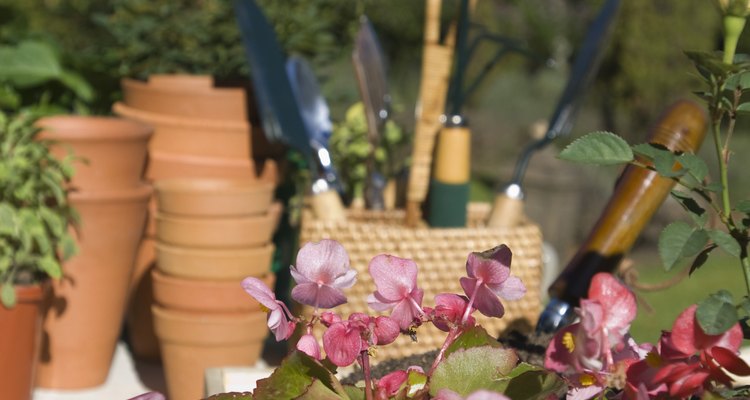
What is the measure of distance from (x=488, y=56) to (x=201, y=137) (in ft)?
14.4

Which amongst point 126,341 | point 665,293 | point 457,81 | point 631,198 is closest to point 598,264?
point 631,198

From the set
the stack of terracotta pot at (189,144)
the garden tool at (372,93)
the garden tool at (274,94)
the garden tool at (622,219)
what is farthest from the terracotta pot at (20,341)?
the garden tool at (622,219)

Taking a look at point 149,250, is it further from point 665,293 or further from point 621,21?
point 621,21

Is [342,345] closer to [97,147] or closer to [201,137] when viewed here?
[97,147]

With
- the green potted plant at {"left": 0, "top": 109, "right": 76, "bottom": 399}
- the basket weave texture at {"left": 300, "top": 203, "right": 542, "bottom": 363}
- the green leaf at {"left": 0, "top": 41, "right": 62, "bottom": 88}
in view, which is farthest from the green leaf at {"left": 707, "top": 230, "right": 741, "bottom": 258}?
the green leaf at {"left": 0, "top": 41, "right": 62, "bottom": 88}

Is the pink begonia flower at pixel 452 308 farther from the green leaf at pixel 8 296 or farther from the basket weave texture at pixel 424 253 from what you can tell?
the green leaf at pixel 8 296

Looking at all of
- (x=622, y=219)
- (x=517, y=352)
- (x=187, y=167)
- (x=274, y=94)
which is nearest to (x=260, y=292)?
(x=517, y=352)

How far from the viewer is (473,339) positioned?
0.81 m

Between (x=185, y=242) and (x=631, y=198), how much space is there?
2.70 ft

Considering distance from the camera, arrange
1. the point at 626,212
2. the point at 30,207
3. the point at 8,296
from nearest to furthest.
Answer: the point at 626,212, the point at 8,296, the point at 30,207

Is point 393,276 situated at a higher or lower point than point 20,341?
higher

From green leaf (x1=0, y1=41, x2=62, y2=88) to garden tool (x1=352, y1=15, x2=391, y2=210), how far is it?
654 millimetres

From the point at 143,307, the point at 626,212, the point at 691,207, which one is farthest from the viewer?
the point at 143,307

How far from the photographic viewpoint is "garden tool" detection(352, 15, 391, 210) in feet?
6.47
